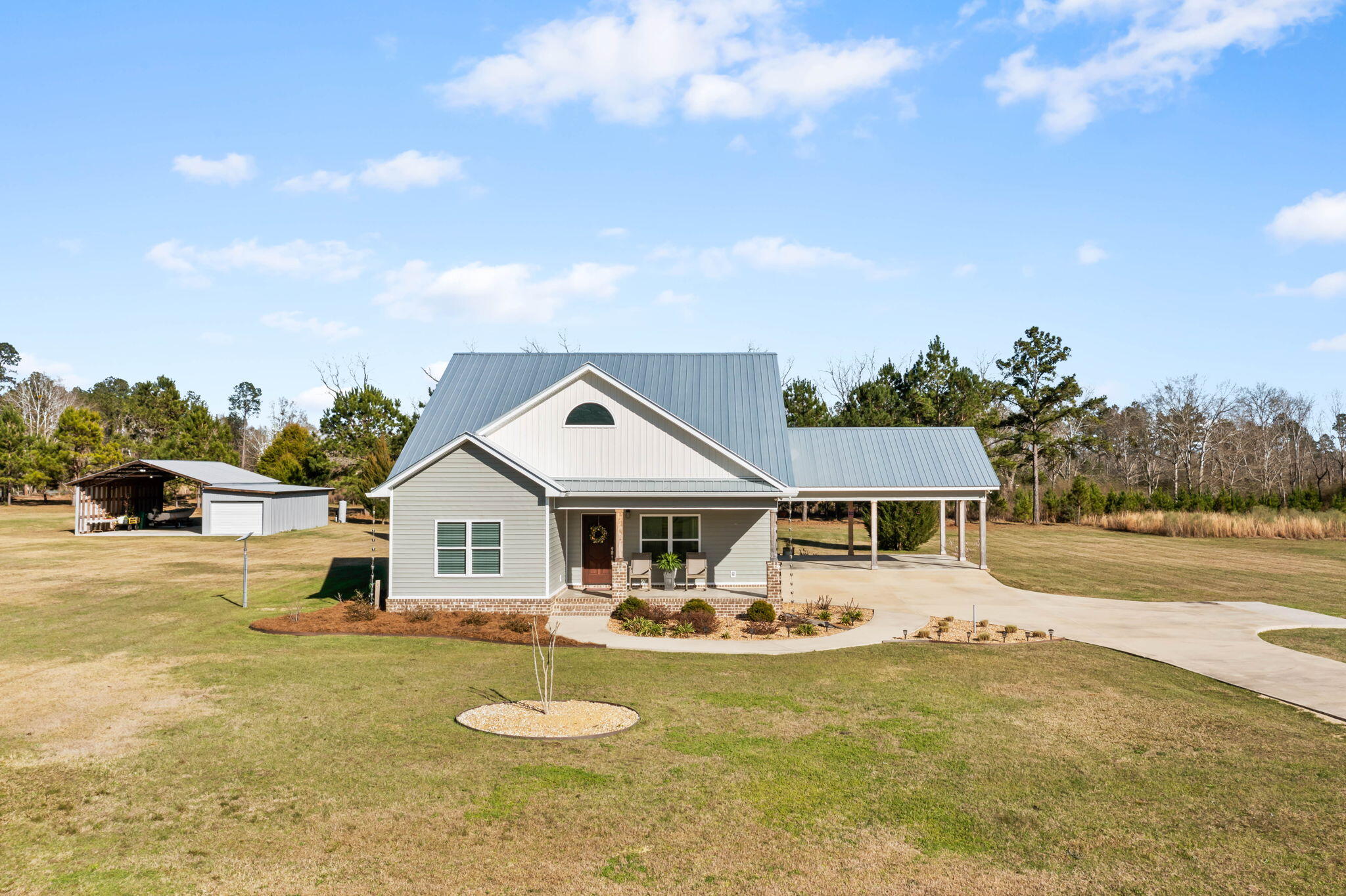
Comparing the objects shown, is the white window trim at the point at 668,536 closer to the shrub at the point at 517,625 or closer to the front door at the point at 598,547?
the front door at the point at 598,547

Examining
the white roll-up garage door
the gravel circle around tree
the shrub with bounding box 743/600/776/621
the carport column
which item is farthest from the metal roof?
the gravel circle around tree

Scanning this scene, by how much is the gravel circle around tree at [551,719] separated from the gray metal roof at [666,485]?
937 cm

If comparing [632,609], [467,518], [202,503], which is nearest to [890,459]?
[632,609]

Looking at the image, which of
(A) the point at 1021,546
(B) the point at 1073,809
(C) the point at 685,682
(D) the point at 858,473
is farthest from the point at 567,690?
(A) the point at 1021,546

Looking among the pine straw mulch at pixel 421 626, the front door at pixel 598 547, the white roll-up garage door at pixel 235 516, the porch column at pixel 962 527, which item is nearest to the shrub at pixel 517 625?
the pine straw mulch at pixel 421 626

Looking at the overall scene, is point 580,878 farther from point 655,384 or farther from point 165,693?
point 655,384

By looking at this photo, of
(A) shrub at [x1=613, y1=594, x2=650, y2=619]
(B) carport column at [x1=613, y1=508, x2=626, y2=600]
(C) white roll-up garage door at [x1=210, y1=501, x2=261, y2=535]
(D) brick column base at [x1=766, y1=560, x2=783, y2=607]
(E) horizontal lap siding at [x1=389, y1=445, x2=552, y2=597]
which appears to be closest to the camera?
(A) shrub at [x1=613, y1=594, x2=650, y2=619]

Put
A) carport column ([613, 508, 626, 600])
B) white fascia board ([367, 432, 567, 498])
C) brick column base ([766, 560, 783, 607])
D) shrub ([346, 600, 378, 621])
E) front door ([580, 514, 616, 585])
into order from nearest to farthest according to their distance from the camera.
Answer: shrub ([346, 600, 378, 621])
white fascia board ([367, 432, 567, 498])
carport column ([613, 508, 626, 600])
brick column base ([766, 560, 783, 607])
front door ([580, 514, 616, 585])

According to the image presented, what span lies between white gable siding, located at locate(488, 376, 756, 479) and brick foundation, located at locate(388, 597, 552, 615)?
3.86m

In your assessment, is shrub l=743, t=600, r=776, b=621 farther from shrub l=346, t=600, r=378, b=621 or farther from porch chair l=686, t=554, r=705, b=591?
shrub l=346, t=600, r=378, b=621

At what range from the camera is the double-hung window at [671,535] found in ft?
76.1

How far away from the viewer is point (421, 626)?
59.4ft

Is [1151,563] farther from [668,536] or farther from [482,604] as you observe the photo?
[482,604]

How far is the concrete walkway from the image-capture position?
14078 mm
